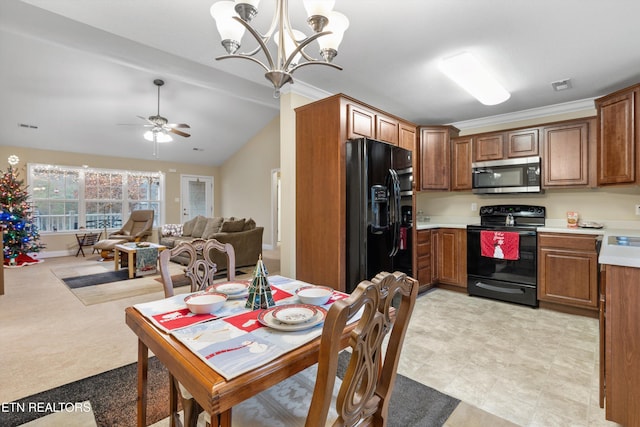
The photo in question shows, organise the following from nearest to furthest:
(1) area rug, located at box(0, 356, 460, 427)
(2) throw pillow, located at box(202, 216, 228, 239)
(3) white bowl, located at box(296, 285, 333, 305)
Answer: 1. (3) white bowl, located at box(296, 285, 333, 305)
2. (1) area rug, located at box(0, 356, 460, 427)
3. (2) throw pillow, located at box(202, 216, 228, 239)

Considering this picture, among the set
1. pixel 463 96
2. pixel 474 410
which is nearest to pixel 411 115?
pixel 463 96

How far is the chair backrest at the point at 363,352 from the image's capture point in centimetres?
73

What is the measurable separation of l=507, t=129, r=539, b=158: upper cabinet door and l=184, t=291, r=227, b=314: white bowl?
3.95 m

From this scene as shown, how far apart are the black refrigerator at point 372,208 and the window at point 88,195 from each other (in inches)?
275

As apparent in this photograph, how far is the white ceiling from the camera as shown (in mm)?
2070

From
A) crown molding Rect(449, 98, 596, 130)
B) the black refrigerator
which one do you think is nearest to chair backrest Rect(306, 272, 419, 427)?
the black refrigerator

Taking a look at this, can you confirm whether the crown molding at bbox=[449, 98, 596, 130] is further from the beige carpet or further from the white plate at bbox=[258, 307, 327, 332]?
the white plate at bbox=[258, 307, 327, 332]

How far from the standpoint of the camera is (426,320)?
9.76 feet

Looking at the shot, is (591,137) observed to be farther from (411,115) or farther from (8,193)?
(8,193)

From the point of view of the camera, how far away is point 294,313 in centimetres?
120

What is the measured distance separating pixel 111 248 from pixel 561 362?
6586 mm

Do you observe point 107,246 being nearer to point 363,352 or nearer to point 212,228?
point 212,228

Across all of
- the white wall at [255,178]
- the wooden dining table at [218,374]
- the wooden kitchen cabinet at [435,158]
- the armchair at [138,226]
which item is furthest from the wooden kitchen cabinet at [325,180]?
the armchair at [138,226]

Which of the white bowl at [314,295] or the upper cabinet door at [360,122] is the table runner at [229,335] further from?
the upper cabinet door at [360,122]
